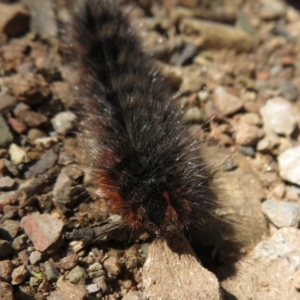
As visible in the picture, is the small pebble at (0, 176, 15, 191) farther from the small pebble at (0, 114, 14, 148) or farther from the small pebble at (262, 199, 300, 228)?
the small pebble at (262, 199, 300, 228)

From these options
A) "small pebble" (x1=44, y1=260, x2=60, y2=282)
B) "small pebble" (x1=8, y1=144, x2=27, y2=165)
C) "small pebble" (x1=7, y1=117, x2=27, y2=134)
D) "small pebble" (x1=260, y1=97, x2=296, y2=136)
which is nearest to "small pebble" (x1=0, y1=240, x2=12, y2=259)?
"small pebble" (x1=44, y1=260, x2=60, y2=282)

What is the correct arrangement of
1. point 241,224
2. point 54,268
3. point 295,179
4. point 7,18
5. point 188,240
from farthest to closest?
point 7,18
point 295,179
point 241,224
point 188,240
point 54,268

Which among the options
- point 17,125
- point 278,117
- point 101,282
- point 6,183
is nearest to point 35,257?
point 101,282

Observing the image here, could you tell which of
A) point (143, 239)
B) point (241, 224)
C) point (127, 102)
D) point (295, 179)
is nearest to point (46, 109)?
point (127, 102)

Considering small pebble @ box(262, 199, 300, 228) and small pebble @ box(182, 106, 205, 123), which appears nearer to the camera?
small pebble @ box(262, 199, 300, 228)

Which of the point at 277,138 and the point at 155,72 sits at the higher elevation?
the point at 155,72

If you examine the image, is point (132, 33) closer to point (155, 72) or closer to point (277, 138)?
point (155, 72)
